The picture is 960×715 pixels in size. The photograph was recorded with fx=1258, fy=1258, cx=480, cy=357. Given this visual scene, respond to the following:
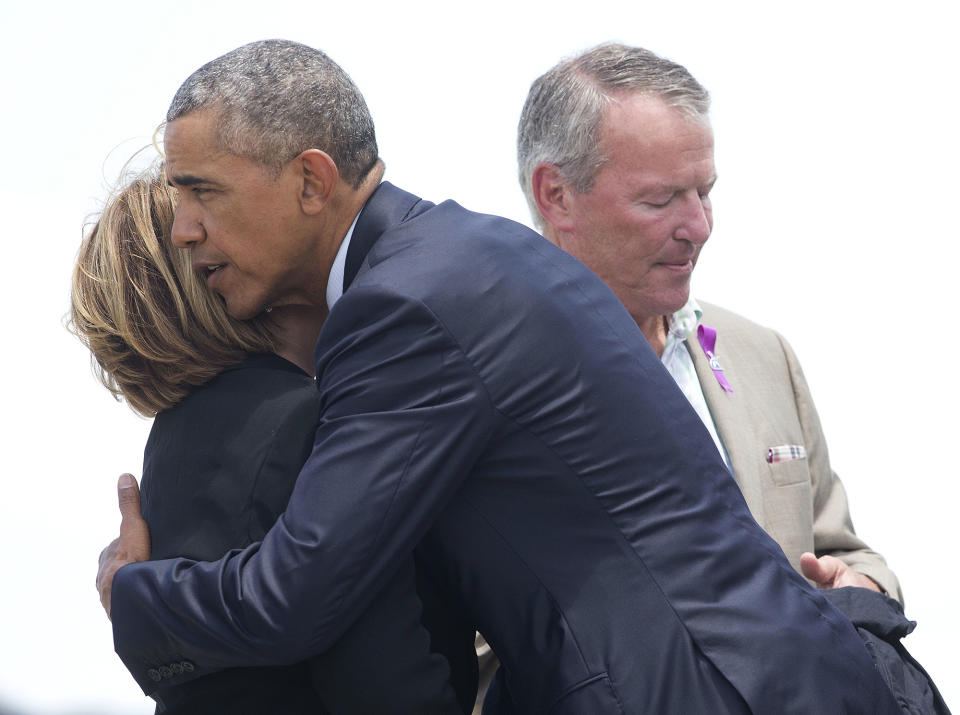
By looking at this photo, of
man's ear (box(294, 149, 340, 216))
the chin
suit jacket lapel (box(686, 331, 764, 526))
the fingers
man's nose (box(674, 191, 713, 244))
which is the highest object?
man's ear (box(294, 149, 340, 216))

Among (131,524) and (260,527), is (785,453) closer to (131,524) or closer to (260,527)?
(260,527)

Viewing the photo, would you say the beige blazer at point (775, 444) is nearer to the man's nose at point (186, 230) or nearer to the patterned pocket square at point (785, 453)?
the patterned pocket square at point (785, 453)

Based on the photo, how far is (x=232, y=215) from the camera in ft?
7.32

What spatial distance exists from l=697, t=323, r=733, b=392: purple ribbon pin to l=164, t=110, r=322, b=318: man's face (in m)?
1.34

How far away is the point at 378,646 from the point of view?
1995 mm

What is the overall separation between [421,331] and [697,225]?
1356mm

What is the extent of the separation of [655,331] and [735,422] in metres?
0.34

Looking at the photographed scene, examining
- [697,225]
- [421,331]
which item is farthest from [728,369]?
[421,331]

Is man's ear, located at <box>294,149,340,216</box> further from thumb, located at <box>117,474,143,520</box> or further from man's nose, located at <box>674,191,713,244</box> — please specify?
A: man's nose, located at <box>674,191,713,244</box>

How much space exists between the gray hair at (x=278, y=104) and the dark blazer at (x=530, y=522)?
1.12 feet

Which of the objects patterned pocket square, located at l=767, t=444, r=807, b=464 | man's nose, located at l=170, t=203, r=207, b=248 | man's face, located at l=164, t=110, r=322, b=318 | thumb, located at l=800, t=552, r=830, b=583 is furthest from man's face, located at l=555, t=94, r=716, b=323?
man's nose, located at l=170, t=203, r=207, b=248

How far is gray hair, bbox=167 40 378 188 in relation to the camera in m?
2.19

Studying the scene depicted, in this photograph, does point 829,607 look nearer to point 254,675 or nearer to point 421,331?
point 421,331

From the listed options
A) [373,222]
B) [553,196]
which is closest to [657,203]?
[553,196]
